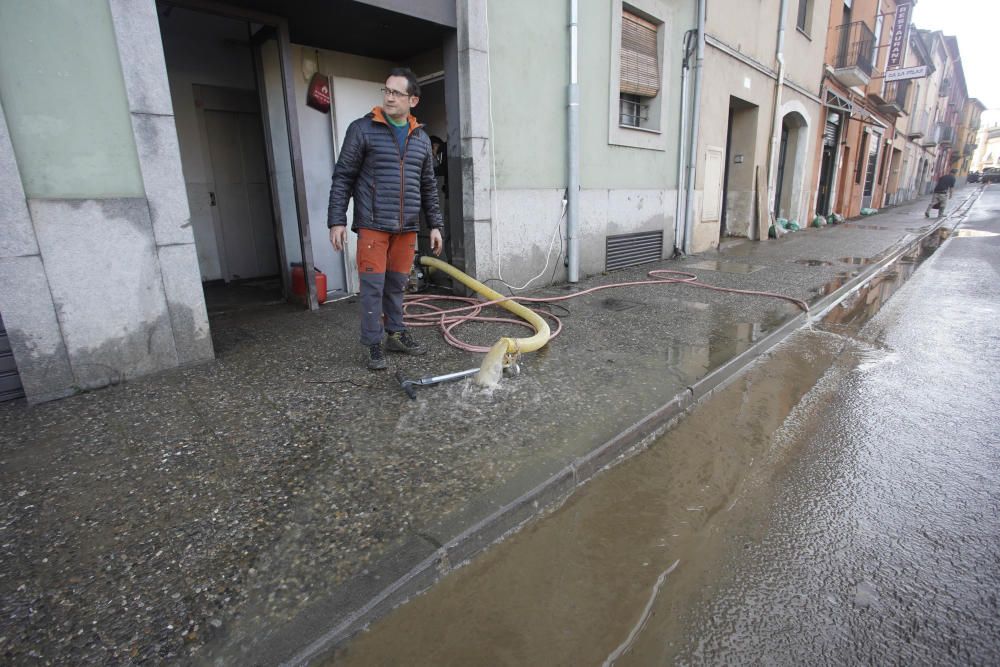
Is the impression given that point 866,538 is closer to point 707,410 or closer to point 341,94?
point 707,410

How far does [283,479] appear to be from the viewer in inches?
100

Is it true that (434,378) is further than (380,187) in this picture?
No

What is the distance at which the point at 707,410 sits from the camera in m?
3.62

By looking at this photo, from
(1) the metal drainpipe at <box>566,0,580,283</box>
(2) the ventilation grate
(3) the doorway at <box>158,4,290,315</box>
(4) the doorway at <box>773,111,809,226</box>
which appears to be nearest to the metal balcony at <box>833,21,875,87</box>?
(4) the doorway at <box>773,111,809,226</box>

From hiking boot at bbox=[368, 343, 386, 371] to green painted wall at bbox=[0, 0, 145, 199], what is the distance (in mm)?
2032

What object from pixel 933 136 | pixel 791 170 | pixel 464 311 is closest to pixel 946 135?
pixel 933 136

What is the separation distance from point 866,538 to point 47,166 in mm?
5111

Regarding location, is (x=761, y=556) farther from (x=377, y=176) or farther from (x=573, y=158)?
(x=573, y=158)

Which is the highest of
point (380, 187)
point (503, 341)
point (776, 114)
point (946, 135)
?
point (946, 135)

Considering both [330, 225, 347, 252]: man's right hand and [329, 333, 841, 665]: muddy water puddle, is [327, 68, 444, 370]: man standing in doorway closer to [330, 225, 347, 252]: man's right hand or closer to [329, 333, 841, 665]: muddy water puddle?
[330, 225, 347, 252]: man's right hand

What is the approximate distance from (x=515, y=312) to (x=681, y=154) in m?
5.89

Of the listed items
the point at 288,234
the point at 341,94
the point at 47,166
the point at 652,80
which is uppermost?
the point at 652,80

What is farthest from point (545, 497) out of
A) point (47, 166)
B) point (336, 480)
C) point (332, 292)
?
point (332, 292)

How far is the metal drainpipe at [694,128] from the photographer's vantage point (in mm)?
8906
